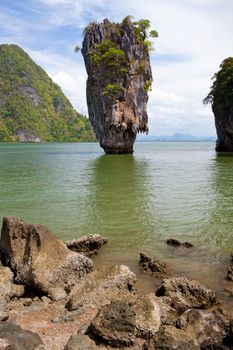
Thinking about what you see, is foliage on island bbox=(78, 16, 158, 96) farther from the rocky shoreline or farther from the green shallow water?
the rocky shoreline

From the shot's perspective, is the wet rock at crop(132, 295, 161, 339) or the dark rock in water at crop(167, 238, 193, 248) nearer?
the wet rock at crop(132, 295, 161, 339)

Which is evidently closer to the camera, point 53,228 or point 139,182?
point 53,228

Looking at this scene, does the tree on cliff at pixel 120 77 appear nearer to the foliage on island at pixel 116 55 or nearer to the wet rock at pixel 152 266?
the foliage on island at pixel 116 55

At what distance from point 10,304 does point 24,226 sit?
2.52 metres

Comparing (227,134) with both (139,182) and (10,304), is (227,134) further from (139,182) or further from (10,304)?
(10,304)

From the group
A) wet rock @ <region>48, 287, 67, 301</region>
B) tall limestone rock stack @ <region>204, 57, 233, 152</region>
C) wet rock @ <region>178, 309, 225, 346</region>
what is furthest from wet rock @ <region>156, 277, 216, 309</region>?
tall limestone rock stack @ <region>204, 57, 233, 152</region>

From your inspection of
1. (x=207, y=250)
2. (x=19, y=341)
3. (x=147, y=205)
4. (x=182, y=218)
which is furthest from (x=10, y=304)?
(x=147, y=205)

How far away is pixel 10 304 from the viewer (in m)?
8.73

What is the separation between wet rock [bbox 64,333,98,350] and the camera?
662 centimetres

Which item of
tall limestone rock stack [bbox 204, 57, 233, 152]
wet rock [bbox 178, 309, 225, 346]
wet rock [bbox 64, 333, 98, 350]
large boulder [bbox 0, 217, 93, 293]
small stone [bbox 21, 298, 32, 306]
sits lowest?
small stone [bbox 21, 298, 32, 306]

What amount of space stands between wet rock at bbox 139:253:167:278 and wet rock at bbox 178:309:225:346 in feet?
9.76

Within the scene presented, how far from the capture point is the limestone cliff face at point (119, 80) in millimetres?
60531

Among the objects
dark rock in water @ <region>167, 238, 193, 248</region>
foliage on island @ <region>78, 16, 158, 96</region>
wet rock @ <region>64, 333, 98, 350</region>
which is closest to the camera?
wet rock @ <region>64, 333, 98, 350</region>

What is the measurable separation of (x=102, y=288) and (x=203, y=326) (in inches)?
104
